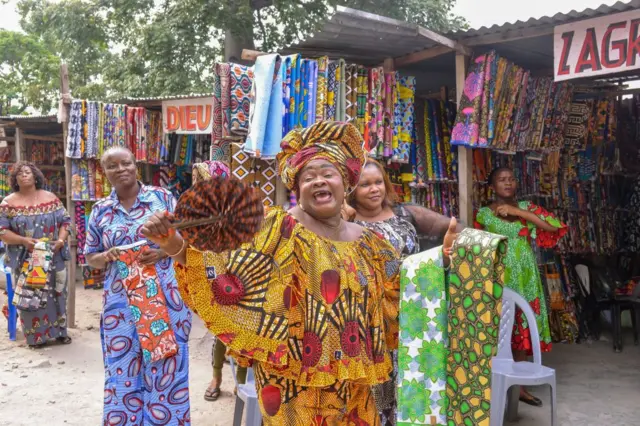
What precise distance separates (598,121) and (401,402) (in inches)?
206

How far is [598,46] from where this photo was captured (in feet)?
13.0

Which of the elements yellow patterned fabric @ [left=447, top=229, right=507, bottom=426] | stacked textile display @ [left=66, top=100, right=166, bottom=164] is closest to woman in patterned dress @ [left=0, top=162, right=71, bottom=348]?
stacked textile display @ [left=66, top=100, right=166, bottom=164]

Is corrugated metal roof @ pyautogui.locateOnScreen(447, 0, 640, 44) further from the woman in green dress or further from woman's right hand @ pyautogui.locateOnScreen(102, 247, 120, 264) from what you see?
woman's right hand @ pyautogui.locateOnScreen(102, 247, 120, 264)

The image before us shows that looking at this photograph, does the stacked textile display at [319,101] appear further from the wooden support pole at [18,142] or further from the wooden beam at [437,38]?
the wooden support pole at [18,142]

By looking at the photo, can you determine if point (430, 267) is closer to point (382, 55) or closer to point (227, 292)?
point (227, 292)

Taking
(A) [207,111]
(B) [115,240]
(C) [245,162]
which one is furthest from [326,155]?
(A) [207,111]

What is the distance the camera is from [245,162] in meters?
4.22

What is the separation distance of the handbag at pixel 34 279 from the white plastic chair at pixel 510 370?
5048 mm

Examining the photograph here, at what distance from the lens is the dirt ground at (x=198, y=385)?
4.48 meters

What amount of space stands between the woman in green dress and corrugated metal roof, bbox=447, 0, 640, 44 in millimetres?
1141

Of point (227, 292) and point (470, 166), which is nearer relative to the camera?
point (227, 292)

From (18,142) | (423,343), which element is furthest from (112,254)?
(18,142)

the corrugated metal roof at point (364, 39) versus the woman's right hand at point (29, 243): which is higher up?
the corrugated metal roof at point (364, 39)

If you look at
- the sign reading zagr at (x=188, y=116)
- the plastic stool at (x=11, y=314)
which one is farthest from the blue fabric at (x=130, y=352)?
the plastic stool at (x=11, y=314)
